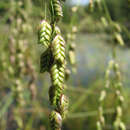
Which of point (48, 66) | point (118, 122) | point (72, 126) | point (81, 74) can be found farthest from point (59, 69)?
point (81, 74)

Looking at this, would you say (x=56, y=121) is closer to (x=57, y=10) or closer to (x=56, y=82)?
(x=56, y=82)

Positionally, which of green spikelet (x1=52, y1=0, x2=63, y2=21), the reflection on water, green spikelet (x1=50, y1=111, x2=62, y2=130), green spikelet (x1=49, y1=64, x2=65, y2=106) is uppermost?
the reflection on water

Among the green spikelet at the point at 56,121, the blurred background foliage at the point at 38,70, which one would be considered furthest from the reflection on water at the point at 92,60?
the green spikelet at the point at 56,121

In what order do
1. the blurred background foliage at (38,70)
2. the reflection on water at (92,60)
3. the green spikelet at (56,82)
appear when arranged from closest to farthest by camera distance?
1. the green spikelet at (56,82)
2. the blurred background foliage at (38,70)
3. the reflection on water at (92,60)

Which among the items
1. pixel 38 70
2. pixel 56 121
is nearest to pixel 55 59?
pixel 56 121

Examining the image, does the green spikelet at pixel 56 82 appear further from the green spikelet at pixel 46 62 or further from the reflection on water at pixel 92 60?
the reflection on water at pixel 92 60

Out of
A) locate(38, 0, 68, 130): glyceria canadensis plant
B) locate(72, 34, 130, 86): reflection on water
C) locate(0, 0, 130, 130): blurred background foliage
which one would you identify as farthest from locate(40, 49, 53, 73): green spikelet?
locate(72, 34, 130, 86): reflection on water

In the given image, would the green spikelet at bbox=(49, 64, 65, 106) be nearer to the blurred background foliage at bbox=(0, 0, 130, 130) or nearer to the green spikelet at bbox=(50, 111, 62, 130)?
the green spikelet at bbox=(50, 111, 62, 130)
